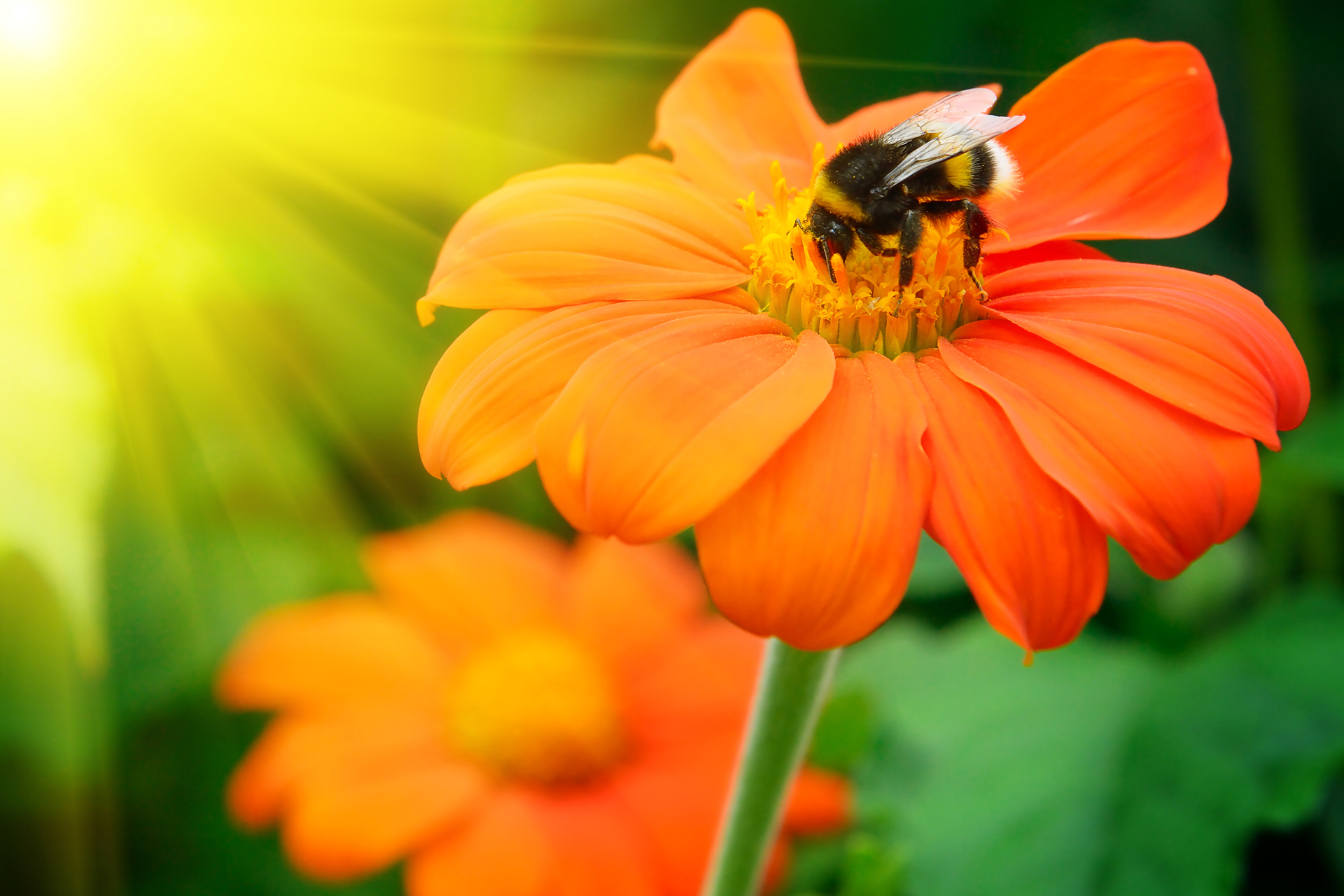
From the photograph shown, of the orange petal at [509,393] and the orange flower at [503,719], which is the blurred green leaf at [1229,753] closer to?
the orange flower at [503,719]

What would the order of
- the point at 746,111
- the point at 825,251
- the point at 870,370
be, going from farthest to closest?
the point at 746,111 → the point at 825,251 → the point at 870,370

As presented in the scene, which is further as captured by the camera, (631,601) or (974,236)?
(631,601)

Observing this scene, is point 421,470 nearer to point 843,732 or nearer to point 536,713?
point 536,713

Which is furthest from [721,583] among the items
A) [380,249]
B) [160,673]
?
[380,249]

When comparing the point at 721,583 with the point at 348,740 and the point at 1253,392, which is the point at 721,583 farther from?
the point at 348,740

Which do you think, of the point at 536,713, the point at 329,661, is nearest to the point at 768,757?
the point at 536,713

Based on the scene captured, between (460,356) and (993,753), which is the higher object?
(460,356)
